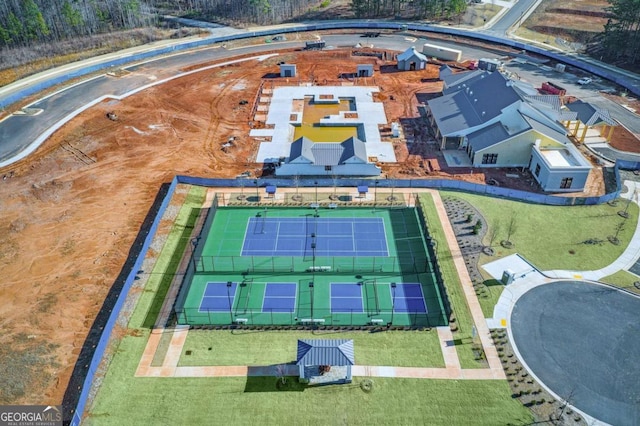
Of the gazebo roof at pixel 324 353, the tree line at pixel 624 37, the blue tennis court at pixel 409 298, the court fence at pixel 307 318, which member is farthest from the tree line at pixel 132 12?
the gazebo roof at pixel 324 353

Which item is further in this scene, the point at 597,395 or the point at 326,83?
the point at 326,83

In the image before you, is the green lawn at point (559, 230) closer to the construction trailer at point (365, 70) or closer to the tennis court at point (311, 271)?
the tennis court at point (311, 271)

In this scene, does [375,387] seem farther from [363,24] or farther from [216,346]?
[363,24]

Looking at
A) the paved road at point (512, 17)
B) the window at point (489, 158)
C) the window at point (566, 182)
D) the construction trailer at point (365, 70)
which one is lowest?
the window at point (566, 182)

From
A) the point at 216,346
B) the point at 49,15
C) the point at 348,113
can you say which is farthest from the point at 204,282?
the point at 49,15

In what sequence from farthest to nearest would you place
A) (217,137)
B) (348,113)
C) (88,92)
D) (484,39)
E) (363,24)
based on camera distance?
(363,24) → (484,39) → (88,92) → (348,113) → (217,137)

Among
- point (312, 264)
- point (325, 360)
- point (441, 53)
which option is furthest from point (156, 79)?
point (325, 360)

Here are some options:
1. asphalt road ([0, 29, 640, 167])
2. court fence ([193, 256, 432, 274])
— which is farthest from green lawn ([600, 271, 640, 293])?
asphalt road ([0, 29, 640, 167])
